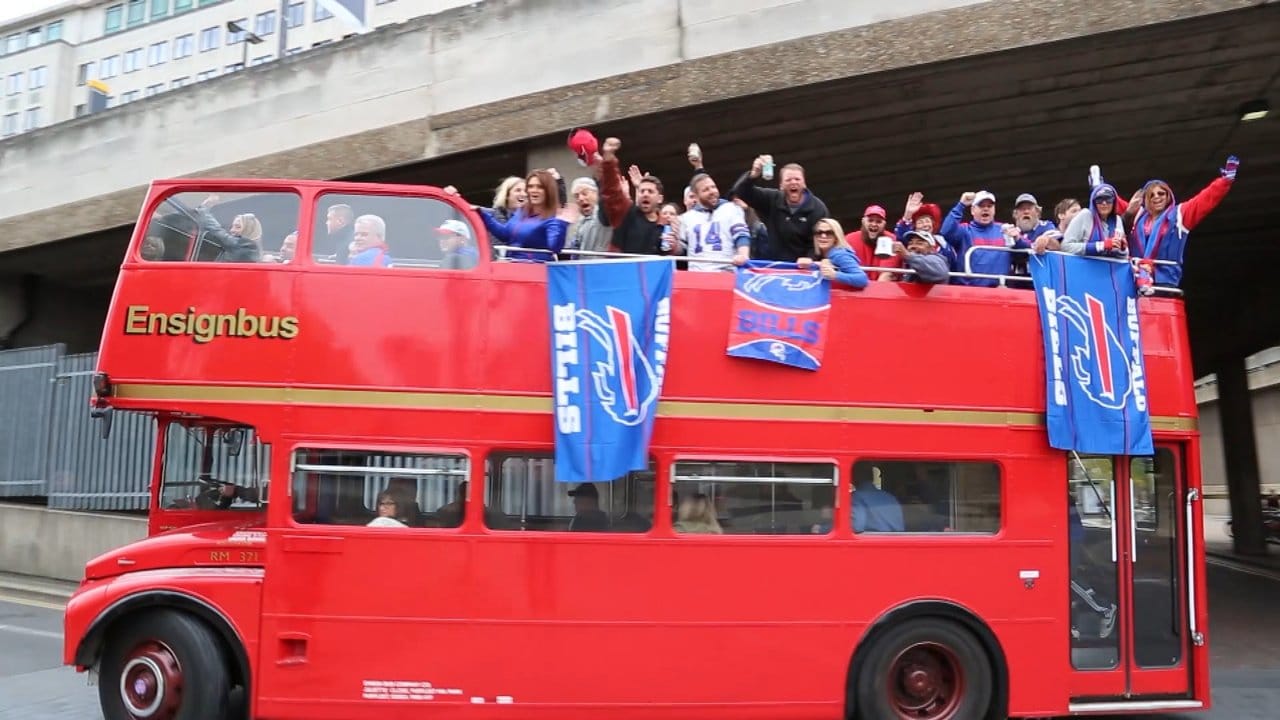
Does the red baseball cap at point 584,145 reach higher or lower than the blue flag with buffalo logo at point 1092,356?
higher

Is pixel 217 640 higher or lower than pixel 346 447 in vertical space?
lower

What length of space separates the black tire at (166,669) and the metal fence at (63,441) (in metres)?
6.99

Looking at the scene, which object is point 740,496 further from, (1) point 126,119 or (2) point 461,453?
(1) point 126,119

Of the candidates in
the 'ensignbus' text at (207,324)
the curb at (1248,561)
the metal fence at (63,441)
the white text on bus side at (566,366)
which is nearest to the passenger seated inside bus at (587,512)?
the white text on bus side at (566,366)

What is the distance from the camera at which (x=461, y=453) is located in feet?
19.0

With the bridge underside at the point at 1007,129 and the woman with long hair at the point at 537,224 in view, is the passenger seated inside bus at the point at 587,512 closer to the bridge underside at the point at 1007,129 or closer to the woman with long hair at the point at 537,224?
the woman with long hair at the point at 537,224

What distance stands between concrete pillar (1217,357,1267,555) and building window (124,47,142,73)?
52.9m

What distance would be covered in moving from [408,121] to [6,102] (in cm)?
5489

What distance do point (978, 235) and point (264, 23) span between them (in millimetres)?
47040

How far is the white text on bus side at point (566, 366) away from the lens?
226 inches

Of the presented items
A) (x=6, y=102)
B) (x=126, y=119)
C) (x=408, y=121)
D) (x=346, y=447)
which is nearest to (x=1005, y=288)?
(x=346, y=447)

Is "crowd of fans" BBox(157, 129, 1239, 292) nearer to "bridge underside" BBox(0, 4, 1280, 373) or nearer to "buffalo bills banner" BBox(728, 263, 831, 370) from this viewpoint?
"buffalo bills banner" BBox(728, 263, 831, 370)

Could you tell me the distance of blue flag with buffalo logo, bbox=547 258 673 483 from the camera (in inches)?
225

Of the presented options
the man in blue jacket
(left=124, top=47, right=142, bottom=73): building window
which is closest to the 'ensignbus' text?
the man in blue jacket
